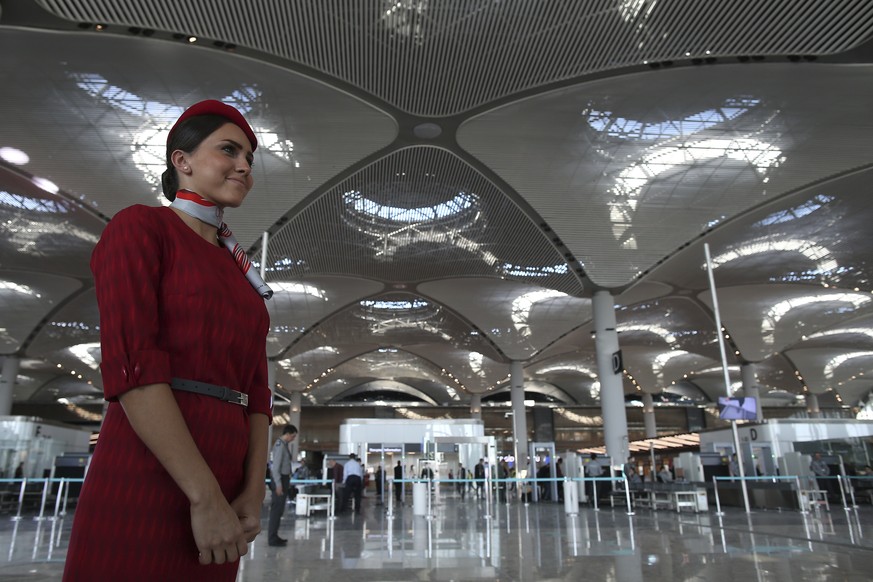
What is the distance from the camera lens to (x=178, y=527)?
43.3 inches

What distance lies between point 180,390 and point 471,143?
53.8ft

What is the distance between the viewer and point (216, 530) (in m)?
1.08

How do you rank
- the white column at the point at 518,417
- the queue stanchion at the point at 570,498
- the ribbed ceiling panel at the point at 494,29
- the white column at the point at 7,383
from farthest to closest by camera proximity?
the white column at the point at 518,417
the white column at the point at 7,383
the queue stanchion at the point at 570,498
the ribbed ceiling panel at the point at 494,29

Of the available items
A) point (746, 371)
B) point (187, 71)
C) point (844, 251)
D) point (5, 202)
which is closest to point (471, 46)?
point (187, 71)

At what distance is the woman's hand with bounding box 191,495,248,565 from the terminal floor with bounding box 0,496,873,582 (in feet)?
15.7

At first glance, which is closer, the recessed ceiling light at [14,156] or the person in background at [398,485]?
the recessed ceiling light at [14,156]

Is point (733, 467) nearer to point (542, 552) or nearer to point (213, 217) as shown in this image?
point (542, 552)

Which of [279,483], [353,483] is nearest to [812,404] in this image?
[353,483]

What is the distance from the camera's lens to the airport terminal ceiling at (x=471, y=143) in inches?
474

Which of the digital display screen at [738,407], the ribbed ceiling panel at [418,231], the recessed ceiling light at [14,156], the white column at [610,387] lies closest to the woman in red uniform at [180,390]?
the digital display screen at [738,407]

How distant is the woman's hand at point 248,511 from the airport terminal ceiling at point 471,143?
467 inches

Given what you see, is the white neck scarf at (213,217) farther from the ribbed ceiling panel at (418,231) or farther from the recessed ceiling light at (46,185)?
the recessed ceiling light at (46,185)

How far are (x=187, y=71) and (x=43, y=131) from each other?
489cm

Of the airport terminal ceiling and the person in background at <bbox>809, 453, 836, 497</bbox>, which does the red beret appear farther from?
the person in background at <bbox>809, 453, 836, 497</bbox>
